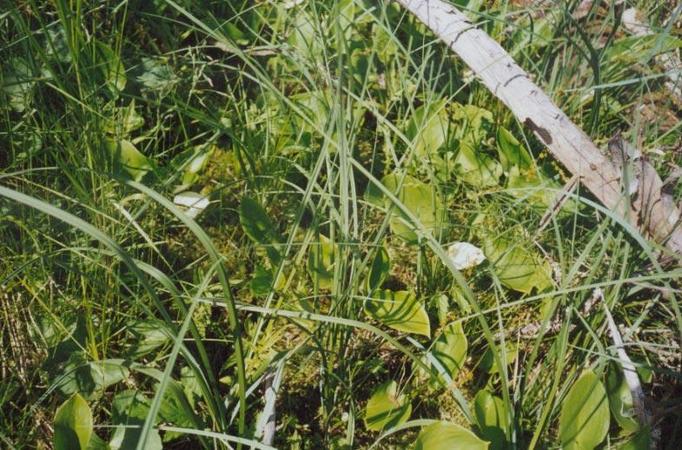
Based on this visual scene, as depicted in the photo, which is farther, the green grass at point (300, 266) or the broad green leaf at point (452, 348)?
the broad green leaf at point (452, 348)

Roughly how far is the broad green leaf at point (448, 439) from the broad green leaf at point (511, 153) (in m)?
0.65

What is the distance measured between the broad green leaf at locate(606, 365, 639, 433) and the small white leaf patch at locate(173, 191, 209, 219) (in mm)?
749

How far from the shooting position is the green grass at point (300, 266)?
1026mm

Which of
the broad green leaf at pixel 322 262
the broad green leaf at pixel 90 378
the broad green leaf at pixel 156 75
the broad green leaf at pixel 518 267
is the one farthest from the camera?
the broad green leaf at pixel 156 75

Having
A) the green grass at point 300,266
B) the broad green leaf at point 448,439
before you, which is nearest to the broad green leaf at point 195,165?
the green grass at point 300,266

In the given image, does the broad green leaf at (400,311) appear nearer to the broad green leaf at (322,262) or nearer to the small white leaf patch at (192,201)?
the broad green leaf at (322,262)

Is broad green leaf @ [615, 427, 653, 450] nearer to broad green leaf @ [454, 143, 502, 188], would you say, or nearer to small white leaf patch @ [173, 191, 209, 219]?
broad green leaf @ [454, 143, 502, 188]

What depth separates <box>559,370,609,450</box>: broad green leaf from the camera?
1.05 m

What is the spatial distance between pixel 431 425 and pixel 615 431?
14.0 inches

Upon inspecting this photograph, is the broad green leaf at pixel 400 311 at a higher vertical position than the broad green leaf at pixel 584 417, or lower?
higher

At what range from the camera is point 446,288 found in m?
1.25

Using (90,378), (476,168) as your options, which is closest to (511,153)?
(476,168)

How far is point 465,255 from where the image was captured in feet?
4.10

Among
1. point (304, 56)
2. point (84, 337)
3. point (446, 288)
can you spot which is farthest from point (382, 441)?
point (304, 56)
